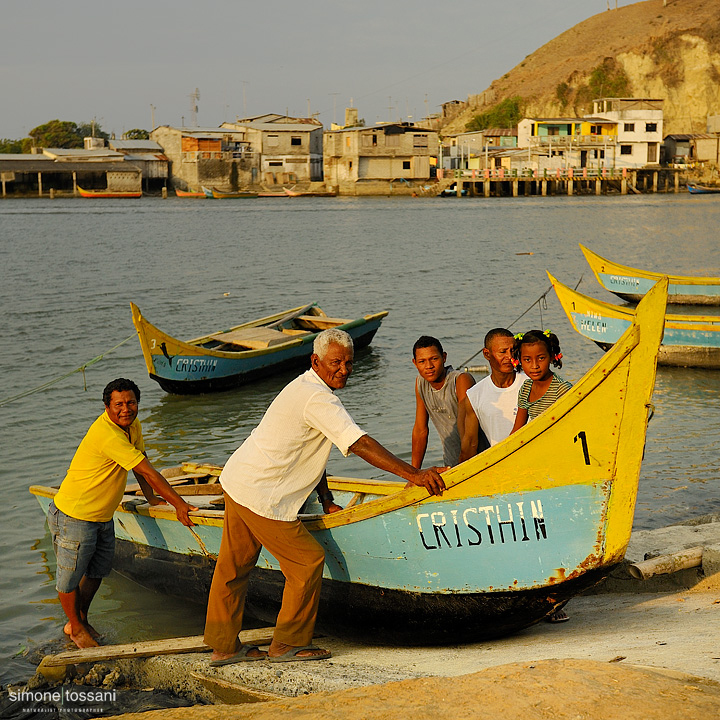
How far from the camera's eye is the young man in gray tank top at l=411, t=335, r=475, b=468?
5.62 metres

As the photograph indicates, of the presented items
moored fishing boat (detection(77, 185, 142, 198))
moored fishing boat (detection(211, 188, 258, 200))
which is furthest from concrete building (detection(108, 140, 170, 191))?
moored fishing boat (detection(211, 188, 258, 200))

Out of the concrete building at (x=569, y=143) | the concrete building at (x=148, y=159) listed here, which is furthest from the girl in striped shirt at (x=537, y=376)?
the concrete building at (x=148, y=159)

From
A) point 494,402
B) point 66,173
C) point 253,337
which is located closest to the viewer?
point 494,402

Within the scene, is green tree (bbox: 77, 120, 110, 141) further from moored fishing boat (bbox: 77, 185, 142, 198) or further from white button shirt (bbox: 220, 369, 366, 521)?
white button shirt (bbox: 220, 369, 366, 521)

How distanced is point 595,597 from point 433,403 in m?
1.85

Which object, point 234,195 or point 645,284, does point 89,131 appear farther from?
point 645,284

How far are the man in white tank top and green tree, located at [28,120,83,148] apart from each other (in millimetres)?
108183

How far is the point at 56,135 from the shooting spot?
345 feet

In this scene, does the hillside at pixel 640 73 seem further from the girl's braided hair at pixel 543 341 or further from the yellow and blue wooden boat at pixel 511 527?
the yellow and blue wooden boat at pixel 511 527

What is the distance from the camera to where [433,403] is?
5906 mm

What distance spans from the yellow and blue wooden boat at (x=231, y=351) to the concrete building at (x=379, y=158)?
61.2 meters

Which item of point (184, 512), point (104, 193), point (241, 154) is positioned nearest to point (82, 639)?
point (184, 512)

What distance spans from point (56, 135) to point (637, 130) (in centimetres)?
6924

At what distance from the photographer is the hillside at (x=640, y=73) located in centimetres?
10388
